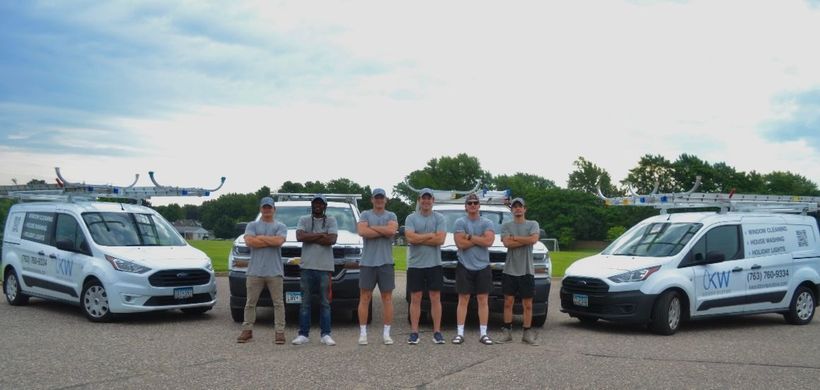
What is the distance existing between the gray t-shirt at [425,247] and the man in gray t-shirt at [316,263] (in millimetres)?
1059

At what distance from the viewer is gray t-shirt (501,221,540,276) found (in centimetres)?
1011

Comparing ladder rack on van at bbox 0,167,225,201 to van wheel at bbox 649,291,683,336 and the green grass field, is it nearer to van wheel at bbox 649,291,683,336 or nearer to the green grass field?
van wheel at bbox 649,291,683,336

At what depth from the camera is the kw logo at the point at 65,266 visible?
11.9 metres

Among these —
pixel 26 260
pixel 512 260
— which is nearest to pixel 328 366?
pixel 512 260

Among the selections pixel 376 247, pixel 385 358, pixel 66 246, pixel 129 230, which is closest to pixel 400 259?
pixel 129 230

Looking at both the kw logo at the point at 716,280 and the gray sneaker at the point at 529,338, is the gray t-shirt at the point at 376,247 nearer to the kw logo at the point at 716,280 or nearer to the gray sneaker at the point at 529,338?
the gray sneaker at the point at 529,338

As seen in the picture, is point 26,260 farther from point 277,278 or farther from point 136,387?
point 136,387

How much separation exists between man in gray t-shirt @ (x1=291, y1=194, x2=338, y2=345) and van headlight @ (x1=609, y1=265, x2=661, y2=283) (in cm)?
420

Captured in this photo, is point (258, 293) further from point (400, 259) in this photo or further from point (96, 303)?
point (400, 259)

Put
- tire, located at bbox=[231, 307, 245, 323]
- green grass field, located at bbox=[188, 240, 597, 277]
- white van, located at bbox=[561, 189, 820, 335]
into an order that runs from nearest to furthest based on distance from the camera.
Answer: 1. white van, located at bbox=[561, 189, 820, 335]
2. tire, located at bbox=[231, 307, 245, 323]
3. green grass field, located at bbox=[188, 240, 597, 277]

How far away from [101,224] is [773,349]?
10310 millimetres

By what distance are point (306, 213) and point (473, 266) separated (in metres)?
3.91

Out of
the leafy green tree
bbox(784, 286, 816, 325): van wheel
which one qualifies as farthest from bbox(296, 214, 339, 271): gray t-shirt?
the leafy green tree

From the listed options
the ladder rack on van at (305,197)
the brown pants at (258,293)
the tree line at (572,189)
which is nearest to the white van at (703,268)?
the ladder rack on van at (305,197)
